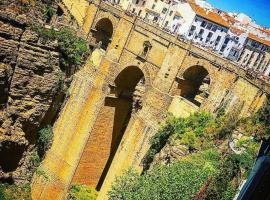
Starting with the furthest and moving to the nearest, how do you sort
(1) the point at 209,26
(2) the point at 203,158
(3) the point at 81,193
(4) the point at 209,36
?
(4) the point at 209,36
(1) the point at 209,26
(3) the point at 81,193
(2) the point at 203,158

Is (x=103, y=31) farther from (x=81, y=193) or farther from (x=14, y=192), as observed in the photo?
(x=14, y=192)

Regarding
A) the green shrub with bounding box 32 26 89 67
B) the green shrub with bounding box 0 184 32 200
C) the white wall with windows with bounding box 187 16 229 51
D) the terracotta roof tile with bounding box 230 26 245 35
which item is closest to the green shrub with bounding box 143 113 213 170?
the green shrub with bounding box 32 26 89 67

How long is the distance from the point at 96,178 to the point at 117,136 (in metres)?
3.75

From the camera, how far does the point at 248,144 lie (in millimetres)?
16422

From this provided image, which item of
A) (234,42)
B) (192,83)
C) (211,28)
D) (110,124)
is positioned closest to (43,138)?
(110,124)

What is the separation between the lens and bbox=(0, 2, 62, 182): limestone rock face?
18.4 metres

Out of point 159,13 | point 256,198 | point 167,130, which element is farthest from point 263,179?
point 159,13

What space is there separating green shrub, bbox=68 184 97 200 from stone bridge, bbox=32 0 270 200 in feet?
1.70

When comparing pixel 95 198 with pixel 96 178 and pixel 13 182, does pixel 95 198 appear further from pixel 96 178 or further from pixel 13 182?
pixel 13 182

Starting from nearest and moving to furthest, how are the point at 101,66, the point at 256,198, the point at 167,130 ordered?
the point at 256,198, the point at 167,130, the point at 101,66

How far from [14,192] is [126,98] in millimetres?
11499

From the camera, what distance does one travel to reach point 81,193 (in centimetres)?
2778

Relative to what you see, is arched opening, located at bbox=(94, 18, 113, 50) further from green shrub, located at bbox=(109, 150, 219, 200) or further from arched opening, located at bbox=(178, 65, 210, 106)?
green shrub, located at bbox=(109, 150, 219, 200)

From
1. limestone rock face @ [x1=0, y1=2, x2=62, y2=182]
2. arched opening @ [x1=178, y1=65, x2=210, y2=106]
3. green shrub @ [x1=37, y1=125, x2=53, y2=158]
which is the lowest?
green shrub @ [x1=37, y1=125, x2=53, y2=158]
